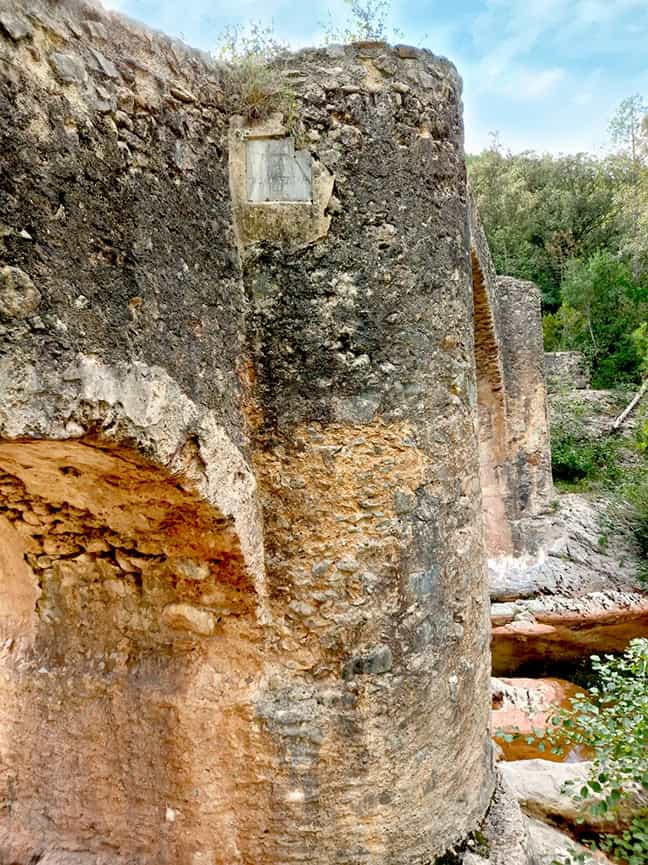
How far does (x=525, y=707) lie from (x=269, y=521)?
4415 mm

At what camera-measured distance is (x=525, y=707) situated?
5.49m

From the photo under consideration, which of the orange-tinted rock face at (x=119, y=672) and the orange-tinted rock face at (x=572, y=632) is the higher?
the orange-tinted rock face at (x=119, y=672)

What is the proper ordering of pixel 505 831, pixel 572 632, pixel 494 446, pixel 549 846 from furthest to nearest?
pixel 494 446 < pixel 572 632 < pixel 549 846 < pixel 505 831

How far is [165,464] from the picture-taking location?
5.86ft

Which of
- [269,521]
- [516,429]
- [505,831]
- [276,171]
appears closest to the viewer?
[276,171]

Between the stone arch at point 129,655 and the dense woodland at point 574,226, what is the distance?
14708 millimetres

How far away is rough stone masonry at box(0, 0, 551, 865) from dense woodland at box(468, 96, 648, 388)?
1412 cm

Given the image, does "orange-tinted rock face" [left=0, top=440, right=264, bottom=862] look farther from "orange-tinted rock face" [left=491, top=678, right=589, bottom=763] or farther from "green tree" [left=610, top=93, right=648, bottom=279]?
"green tree" [left=610, top=93, right=648, bottom=279]

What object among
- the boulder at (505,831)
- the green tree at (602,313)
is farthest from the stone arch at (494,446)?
the green tree at (602,313)

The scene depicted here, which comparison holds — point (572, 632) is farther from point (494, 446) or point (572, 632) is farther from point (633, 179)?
point (633, 179)

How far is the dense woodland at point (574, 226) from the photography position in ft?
49.5

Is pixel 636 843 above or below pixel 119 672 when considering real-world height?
below

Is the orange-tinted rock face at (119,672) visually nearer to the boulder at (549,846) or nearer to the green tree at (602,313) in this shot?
the boulder at (549,846)

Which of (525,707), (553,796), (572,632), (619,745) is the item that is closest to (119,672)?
(619,745)
